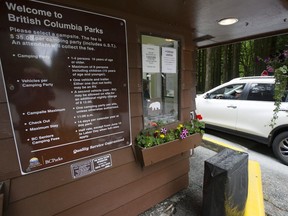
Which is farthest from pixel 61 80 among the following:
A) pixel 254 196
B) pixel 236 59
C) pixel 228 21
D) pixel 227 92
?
pixel 236 59

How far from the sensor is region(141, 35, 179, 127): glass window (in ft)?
5.79

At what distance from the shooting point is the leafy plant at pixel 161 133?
1.67 metres

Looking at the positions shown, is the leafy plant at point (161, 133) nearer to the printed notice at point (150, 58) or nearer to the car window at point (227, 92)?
the printed notice at point (150, 58)

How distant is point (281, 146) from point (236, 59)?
8.22 metres

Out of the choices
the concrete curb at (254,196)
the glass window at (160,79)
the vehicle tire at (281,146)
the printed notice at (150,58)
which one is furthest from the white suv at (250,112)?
the printed notice at (150,58)

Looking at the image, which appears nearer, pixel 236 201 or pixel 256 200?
pixel 236 201

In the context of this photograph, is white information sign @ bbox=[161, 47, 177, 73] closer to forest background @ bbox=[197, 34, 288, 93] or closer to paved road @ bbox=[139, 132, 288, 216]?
paved road @ bbox=[139, 132, 288, 216]

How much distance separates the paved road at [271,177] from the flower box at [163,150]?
3.77 feet

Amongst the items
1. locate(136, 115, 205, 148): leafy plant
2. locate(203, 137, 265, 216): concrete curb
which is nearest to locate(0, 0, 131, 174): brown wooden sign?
locate(136, 115, 205, 148): leafy plant

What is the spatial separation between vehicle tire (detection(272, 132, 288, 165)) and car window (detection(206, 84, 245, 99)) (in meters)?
1.18

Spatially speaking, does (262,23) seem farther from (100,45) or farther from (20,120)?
(20,120)

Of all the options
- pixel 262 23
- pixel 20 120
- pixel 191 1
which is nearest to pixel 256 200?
pixel 262 23

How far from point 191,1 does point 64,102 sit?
1199mm

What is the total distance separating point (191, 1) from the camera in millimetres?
1334
